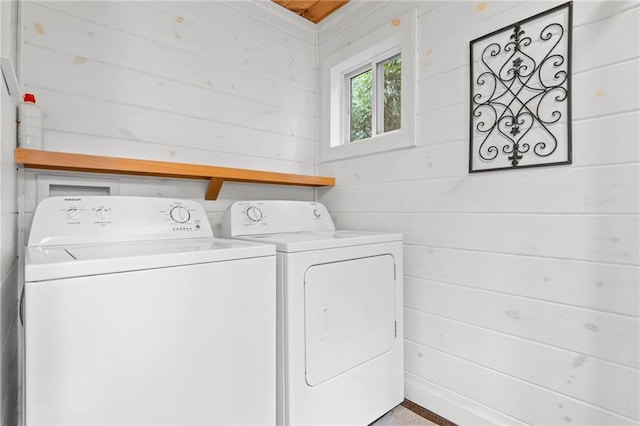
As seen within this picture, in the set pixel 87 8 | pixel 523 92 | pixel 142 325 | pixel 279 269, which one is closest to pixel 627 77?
pixel 523 92

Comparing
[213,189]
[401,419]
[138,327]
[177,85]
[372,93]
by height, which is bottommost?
[401,419]

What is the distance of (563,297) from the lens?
1.21 metres

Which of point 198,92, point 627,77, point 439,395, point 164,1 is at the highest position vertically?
point 164,1

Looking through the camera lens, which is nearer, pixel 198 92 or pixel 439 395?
pixel 439 395

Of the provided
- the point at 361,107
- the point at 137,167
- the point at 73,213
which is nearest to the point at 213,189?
the point at 137,167

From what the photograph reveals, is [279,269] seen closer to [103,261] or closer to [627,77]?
[103,261]

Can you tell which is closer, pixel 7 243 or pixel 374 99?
pixel 7 243

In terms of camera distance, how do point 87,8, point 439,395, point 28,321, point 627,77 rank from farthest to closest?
point 439,395
point 87,8
point 627,77
point 28,321

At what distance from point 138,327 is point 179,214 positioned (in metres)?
0.70

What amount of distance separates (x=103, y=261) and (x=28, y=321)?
190mm

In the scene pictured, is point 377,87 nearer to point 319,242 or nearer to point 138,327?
point 319,242

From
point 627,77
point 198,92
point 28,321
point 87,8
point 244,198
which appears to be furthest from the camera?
point 244,198

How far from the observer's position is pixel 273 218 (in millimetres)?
1802

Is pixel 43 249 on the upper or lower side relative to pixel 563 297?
upper
